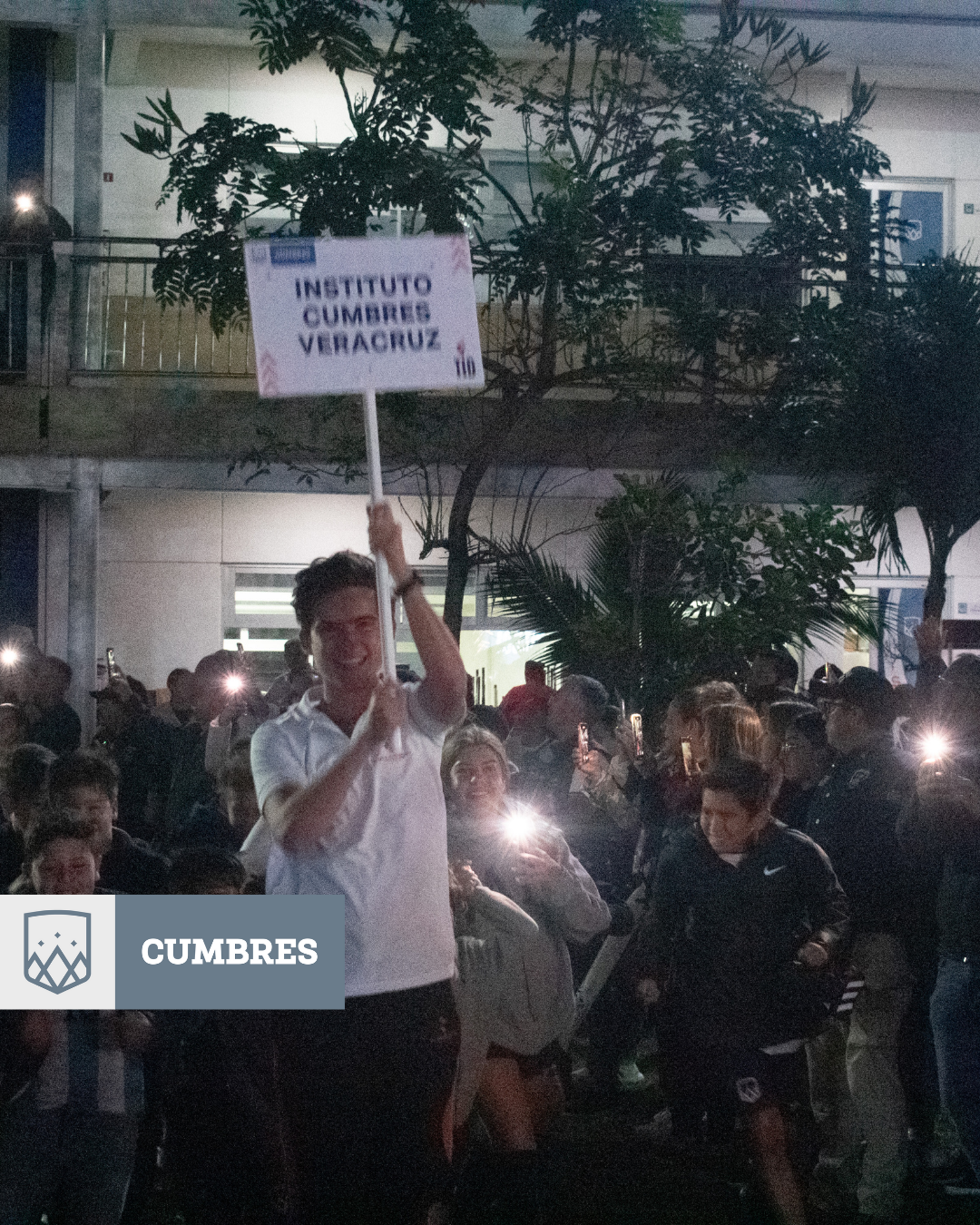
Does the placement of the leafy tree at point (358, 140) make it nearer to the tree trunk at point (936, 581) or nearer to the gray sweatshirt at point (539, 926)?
the tree trunk at point (936, 581)

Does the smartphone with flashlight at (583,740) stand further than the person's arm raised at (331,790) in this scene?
Yes

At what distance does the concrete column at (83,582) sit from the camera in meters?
12.2

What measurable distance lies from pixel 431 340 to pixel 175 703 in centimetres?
650

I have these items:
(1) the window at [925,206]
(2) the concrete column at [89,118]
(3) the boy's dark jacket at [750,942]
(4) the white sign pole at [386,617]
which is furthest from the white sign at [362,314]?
(1) the window at [925,206]

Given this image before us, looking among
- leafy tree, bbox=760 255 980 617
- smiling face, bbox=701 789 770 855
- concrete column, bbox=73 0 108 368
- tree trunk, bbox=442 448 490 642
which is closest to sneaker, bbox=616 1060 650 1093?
smiling face, bbox=701 789 770 855

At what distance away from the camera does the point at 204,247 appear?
33.7 feet

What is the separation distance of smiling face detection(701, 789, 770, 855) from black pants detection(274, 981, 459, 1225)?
6.07 ft

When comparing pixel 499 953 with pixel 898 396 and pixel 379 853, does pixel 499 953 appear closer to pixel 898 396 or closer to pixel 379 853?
pixel 379 853

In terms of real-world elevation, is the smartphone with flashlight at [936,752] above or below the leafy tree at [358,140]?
below

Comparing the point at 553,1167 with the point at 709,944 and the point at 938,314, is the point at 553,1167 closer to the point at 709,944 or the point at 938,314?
the point at 709,944

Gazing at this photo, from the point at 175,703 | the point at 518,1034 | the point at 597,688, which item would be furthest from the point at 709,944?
the point at 175,703

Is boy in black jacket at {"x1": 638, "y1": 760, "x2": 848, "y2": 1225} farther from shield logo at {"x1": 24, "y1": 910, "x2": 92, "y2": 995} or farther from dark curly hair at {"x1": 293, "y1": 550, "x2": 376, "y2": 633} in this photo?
dark curly hair at {"x1": 293, "y1": 550, "x2": 376, "y2": 633}

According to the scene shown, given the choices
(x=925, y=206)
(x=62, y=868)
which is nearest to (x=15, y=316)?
(x=925, y=206)

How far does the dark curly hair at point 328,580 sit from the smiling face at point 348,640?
2 centimetres
